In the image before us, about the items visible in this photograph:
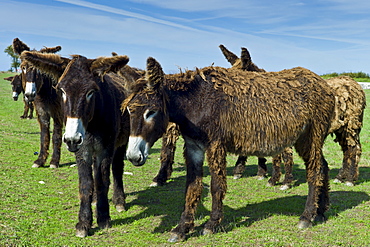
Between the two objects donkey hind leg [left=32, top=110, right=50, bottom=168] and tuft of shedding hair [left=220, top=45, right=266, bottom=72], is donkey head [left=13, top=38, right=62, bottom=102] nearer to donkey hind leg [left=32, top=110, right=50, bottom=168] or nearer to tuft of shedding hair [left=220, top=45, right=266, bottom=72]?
donkey hind leg [left=32, top=110, right=50, bottom=168]

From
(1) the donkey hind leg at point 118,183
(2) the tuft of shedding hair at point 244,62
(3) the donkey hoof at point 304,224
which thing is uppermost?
(2) the tuft of shedding hair at point 244,62

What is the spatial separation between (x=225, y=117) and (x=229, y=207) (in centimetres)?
223

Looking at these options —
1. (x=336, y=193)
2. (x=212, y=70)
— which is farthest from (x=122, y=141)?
(x=336, y=193)

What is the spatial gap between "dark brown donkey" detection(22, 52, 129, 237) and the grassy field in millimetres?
525

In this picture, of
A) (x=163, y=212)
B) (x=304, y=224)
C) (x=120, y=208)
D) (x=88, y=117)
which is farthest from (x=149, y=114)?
(x=304, y=224)

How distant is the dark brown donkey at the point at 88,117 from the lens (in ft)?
15.6

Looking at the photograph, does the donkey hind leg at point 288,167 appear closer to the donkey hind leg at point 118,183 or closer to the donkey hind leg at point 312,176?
the donkey hind leg at point 312,176

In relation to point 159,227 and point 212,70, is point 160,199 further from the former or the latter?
point 212,70

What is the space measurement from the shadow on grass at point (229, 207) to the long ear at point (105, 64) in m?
2.48

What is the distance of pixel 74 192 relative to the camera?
7.47m

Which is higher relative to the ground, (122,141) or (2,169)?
(122,141)

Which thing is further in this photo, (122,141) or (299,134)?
(122,141)

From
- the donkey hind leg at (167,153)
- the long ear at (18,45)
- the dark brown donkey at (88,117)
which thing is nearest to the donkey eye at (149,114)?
the dark brown donkey at (88,117)

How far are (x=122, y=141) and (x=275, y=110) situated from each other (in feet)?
8.87
